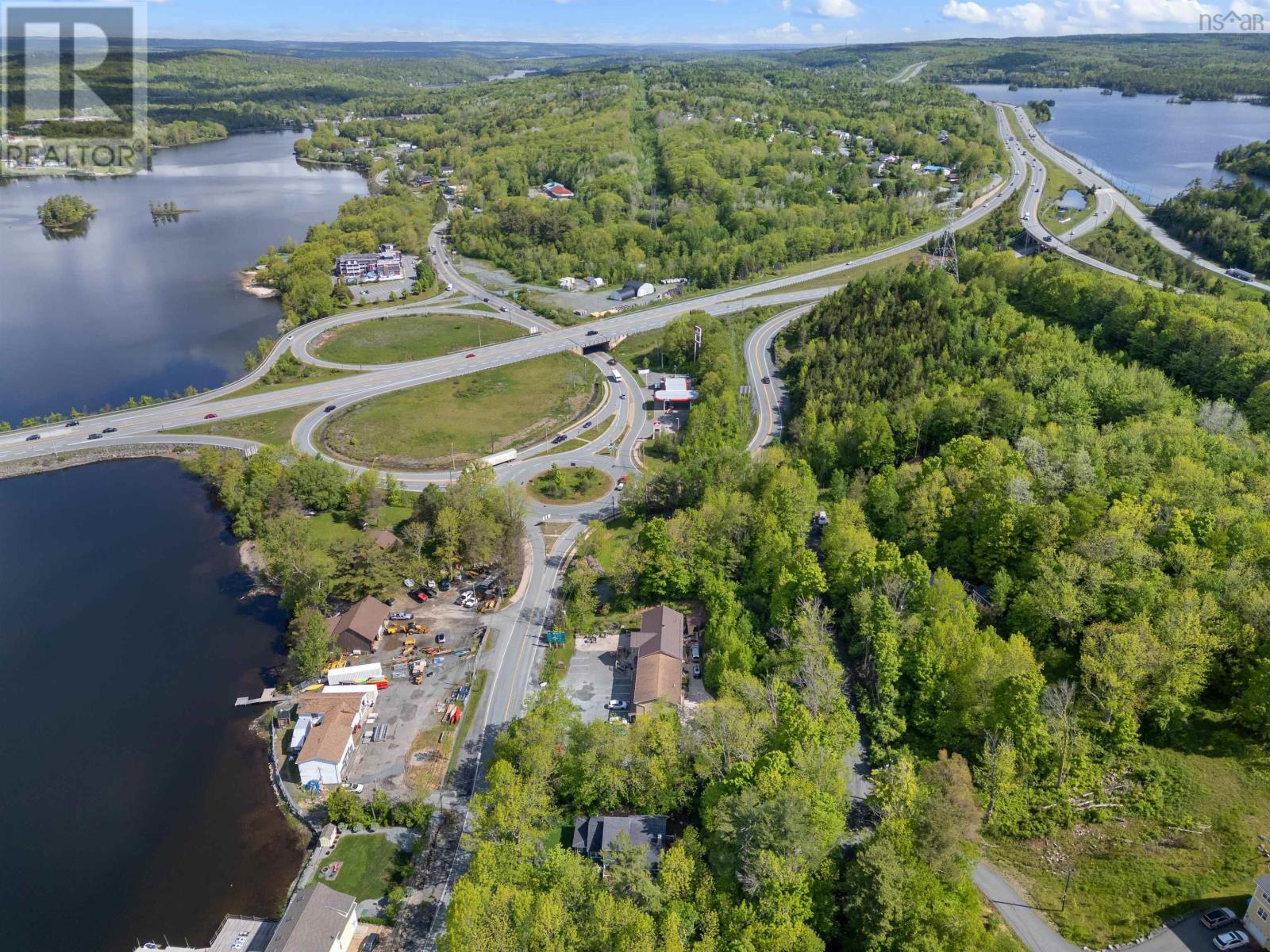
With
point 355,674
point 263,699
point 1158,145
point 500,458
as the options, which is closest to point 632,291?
point 500,458

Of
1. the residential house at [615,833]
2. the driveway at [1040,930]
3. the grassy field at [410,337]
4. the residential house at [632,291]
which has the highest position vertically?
the residential house at [632,291]

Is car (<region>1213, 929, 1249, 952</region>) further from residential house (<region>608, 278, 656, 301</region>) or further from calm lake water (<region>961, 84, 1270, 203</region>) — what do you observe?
calm lake water (<region>961, 84, 1270, 203</region>)

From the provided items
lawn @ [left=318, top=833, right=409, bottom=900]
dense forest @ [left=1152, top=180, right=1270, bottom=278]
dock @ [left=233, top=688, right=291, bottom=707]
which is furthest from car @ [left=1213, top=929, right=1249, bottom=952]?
dense forest @ [left=1152, top=180, right=1270, bottom=278]

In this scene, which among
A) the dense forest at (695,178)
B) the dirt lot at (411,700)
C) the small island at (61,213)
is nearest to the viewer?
the dirt lot at (411,700)

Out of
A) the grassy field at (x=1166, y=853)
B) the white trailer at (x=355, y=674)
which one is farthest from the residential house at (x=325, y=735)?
the grassy field at (x=1166, y=853)

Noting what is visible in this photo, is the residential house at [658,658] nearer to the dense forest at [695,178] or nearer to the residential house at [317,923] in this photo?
the residential house at [317,923]

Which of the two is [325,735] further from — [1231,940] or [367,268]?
[367,268]
